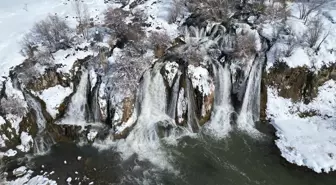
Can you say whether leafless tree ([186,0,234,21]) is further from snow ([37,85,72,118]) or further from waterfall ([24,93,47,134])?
waterfall ([24,93,47,134])

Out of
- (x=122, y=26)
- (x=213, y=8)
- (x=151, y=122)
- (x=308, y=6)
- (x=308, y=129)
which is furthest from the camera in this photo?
(x=308, y=6)

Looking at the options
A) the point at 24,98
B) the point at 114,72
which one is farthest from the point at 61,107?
the point at 114,72

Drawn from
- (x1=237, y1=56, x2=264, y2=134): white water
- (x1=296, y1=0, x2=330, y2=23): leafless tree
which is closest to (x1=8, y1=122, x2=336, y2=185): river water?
(x1=237, y1=56, x2=264, y2=134): white water

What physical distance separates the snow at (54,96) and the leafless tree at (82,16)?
487 centimetres

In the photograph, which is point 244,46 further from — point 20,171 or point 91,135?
point 20,171

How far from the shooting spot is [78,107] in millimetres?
23156

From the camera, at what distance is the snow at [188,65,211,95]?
922 inches

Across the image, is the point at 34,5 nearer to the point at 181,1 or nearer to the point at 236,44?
the point at 181,1

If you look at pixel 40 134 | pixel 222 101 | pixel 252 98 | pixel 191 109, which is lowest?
pixel 40 134

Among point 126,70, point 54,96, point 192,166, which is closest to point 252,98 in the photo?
point 192,166

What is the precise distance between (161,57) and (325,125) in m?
12.3

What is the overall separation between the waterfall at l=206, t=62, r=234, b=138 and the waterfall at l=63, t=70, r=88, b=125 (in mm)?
8479

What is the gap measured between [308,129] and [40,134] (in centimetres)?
1787

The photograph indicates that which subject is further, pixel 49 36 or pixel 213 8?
pixel 213 8
